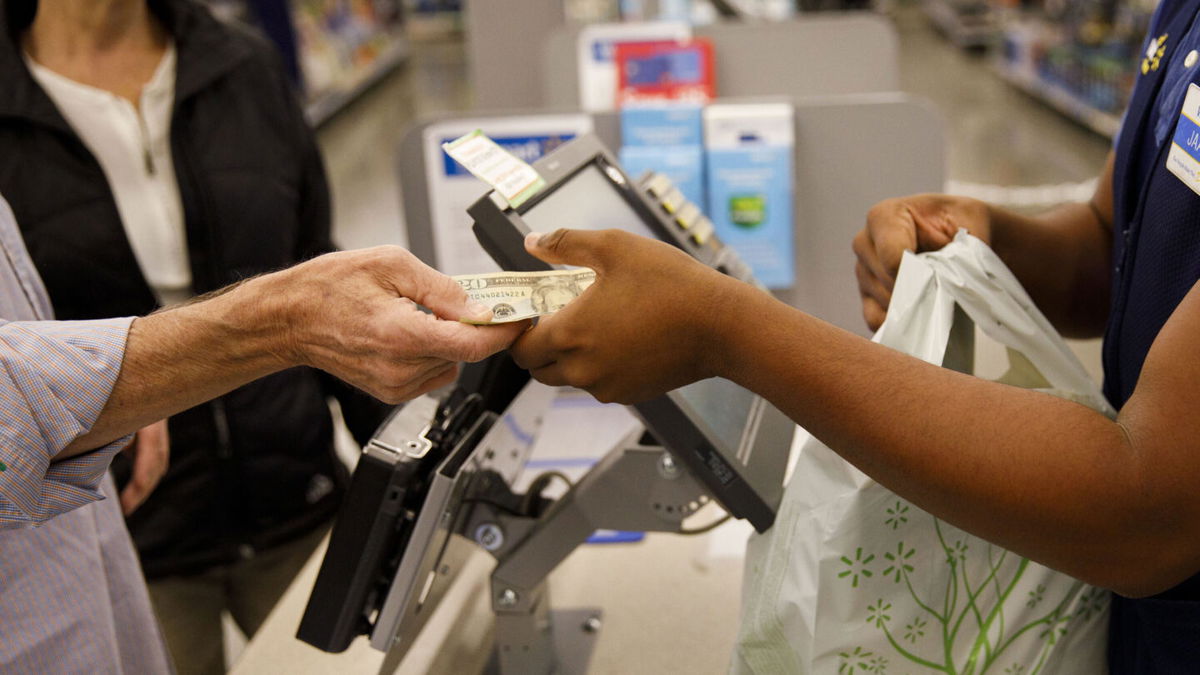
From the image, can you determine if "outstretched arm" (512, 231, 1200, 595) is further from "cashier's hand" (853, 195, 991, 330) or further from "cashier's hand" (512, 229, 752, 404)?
"cashier's hand" (853, 195, 991, 330)

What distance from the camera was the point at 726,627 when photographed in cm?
151

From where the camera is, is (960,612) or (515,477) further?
(515,477)

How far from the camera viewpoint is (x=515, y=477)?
1.43 meters

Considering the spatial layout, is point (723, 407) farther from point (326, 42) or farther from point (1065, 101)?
point (326, 42)

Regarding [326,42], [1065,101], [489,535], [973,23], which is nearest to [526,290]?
[489,535]

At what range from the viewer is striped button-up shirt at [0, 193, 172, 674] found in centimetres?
98

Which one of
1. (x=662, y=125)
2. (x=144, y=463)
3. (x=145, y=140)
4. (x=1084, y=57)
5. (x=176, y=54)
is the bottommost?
(x=1084, y=57)

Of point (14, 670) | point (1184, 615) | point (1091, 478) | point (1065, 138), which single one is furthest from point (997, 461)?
point (1065, 138)

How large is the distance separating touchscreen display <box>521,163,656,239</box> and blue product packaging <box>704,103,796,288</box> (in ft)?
2.55

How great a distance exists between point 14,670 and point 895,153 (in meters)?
1.90

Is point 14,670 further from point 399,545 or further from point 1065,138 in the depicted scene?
point 1065,138

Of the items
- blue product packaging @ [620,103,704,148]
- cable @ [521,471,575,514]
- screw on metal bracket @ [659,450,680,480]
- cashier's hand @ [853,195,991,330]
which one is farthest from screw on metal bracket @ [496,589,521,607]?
blue product packaging @ [620,103,704,148]

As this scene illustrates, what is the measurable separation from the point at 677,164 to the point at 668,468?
1041 millimetres

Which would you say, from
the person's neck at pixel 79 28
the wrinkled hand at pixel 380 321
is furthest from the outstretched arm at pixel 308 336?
the person's neck at pixel 79 28
